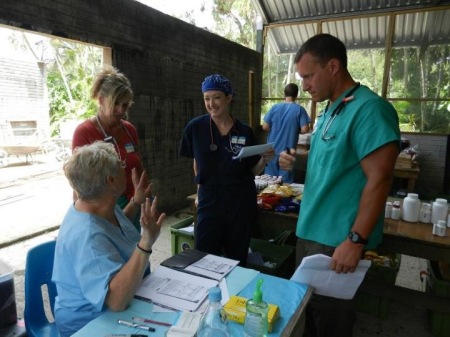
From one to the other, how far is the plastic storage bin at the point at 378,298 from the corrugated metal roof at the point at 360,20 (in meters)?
4.96

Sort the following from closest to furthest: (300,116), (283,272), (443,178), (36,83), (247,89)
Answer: (283,272) → (300,116) → (443,178) → (247,89) → (36,83)

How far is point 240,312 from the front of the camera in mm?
1104

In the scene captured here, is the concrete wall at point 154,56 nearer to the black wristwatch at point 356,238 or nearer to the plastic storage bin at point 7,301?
the plastic storage bin at point 7,301

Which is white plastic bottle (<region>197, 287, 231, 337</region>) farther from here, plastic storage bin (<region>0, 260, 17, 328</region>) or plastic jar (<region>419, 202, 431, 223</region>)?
plastic jar (<region>419, 202, 431, 223</region>)

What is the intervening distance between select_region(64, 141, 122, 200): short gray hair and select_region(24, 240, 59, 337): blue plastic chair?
514mm

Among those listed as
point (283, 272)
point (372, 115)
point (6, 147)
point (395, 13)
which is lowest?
point (283, 272)

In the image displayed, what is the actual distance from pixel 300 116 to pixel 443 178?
11.4 feet

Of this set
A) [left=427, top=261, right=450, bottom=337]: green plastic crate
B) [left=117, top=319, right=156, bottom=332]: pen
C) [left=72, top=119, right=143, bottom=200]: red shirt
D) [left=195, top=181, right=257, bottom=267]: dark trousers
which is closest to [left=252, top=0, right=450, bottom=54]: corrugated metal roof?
[left=427, top=261, right=450, bottom=337]: green plastic crate

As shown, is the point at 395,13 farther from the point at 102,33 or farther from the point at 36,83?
the point at 36,83

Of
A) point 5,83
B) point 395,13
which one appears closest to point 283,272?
point 395,13

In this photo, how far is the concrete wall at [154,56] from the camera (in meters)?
3.02

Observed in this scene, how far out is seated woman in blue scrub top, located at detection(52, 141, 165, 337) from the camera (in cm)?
110

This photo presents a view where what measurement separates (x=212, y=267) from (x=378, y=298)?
1648 millimetres

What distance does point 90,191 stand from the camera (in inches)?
49.8
